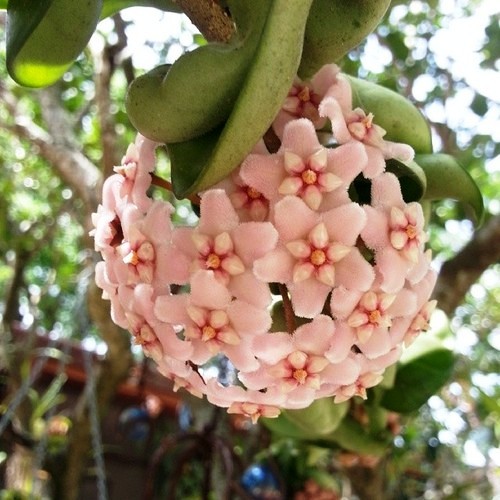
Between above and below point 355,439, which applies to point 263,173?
above

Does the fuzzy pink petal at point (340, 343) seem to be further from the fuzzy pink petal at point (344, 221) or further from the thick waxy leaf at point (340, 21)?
the thick waxy leaf at point (340, 21)

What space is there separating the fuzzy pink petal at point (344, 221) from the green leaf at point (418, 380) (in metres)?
0.48

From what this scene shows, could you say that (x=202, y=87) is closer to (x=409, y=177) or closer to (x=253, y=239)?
(x=253, y=239)

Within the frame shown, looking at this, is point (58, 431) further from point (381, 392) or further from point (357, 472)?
point (381, 392)

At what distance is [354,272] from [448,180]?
21 cm

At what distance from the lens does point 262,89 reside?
1.50ft

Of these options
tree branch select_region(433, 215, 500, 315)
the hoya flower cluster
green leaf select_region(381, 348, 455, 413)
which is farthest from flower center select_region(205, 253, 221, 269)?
tree branch select_region(433, 215, 500, 315)

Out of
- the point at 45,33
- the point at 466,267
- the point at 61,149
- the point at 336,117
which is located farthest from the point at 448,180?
the point at 61,149

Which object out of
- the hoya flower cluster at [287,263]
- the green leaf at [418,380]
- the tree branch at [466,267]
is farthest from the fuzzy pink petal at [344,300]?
the tree branch at [466,267]

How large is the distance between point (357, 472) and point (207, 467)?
1.10ft

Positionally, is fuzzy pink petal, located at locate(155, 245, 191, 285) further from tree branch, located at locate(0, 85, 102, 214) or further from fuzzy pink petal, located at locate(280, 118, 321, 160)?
tree branch, located at locate(0, 85, 102, 214)

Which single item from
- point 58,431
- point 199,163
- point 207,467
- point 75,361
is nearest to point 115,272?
point 199,163

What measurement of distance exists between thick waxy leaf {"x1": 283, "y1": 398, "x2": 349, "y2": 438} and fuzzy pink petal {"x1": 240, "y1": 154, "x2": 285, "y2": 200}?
1.13 ft

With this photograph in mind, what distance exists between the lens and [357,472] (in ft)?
4.48
